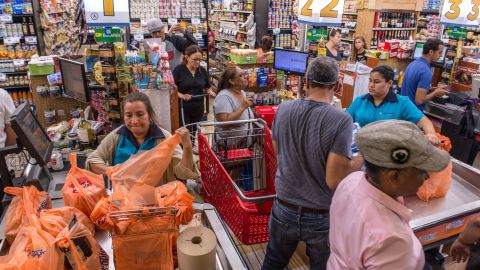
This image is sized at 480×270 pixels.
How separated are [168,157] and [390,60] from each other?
5337 mm

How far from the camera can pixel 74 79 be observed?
3969mm

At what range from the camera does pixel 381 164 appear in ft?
3.97

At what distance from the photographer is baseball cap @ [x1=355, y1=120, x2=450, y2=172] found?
117 centimetres

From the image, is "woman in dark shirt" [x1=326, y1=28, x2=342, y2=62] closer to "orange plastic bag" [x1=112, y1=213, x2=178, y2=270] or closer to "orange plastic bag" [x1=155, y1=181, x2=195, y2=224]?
"orange plastic bag" [x1=155, y1=181, x2=195, y2=224]

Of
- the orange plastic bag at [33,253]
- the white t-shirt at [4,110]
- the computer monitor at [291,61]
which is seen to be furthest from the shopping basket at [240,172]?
the computer monitor at [291,61]

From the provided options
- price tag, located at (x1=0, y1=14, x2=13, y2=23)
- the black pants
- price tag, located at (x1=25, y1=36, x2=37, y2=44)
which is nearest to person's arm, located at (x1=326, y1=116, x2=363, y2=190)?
the black pants

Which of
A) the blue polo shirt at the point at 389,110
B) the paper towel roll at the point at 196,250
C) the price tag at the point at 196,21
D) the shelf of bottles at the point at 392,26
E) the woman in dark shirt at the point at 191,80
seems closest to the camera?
the paper towel roll at the point at 196,250

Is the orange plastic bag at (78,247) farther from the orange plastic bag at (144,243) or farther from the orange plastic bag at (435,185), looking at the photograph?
the orange plastic bag at (435,185)

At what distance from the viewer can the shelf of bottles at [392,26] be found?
32.6 feet

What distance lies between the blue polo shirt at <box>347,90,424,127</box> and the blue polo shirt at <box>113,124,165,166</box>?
5.79 feet

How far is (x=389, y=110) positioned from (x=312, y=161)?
56.4 inches

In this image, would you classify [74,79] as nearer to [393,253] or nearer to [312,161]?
[312,161]

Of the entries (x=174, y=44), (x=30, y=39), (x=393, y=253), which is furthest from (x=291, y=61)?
(x=30, y=39)

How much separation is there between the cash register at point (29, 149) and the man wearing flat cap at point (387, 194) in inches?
62.8
